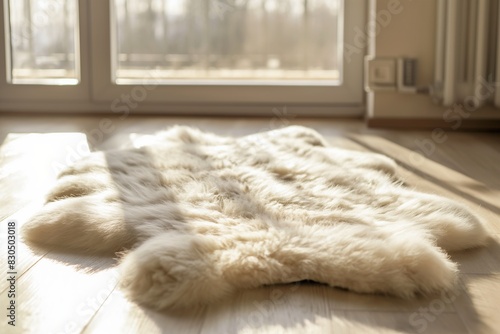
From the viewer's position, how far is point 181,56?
3.29 metres

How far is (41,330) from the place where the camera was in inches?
38.6

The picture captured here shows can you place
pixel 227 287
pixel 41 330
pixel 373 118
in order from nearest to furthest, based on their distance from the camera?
pixel 41 330 → pixel 227 287 → pixel 373 118

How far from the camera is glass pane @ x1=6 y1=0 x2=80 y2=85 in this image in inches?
127

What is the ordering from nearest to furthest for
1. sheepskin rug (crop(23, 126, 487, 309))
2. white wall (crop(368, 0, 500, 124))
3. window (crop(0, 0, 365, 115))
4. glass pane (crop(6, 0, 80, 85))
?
sheepskin rug (crop(23, 126, 487, 309)), white wall (crop(368, 0, 500, 124)), window (crop(0, 0, 365, 115)), glass pane (crop(6, 0, 80, 85))

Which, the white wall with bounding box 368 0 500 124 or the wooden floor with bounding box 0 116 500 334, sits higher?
the white wall with bounding box 368 0 500 124

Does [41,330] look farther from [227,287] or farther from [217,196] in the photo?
[217,196]

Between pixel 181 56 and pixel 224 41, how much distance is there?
0.20 meters

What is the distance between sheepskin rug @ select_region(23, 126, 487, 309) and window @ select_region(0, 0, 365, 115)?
1192mm

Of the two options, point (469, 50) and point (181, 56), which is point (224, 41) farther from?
point (469, 50)

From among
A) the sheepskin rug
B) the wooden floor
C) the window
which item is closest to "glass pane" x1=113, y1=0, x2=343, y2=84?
the window

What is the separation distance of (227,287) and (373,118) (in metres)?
1.89

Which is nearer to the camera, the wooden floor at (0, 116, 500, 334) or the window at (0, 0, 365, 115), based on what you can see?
the wooden floor at (0, 116, 500, 334)

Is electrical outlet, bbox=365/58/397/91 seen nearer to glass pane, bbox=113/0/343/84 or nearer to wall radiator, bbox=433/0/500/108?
wall radiator, bbox=433/0/500/108

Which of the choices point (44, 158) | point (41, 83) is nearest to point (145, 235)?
point (44, 158)
